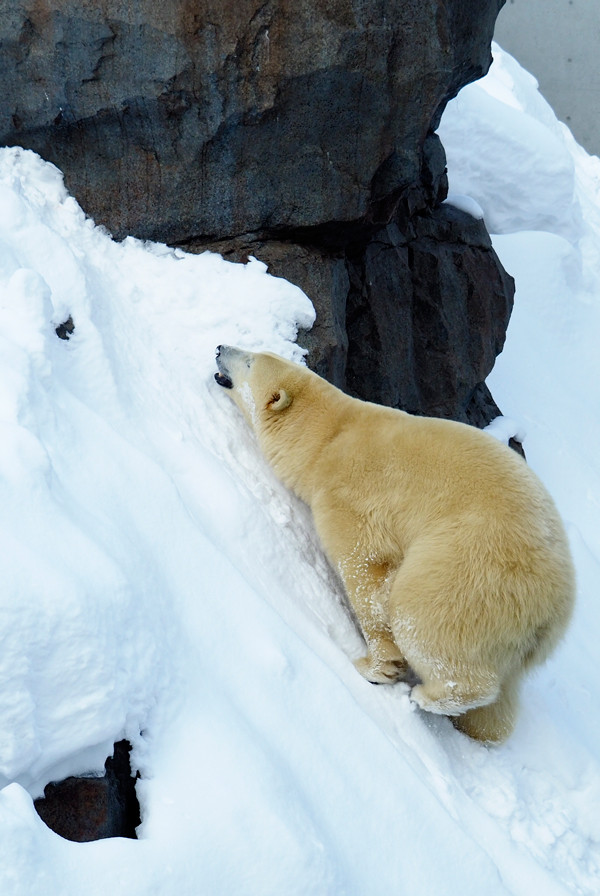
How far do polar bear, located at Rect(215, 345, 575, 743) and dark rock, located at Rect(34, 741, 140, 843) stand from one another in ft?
4.59

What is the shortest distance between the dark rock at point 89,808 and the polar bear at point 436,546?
1398 millimetres

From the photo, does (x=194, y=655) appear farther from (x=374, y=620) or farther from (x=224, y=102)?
(x=224, y=102)

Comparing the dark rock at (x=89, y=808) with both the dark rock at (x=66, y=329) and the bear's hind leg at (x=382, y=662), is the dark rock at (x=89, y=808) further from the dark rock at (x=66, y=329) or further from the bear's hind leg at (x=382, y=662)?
the dark rock at (x=66, y=329)

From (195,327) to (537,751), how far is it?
2871 millimetres

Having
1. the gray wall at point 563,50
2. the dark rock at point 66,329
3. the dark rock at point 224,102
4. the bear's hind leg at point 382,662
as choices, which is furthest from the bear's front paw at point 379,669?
the gray wall at point 563,50

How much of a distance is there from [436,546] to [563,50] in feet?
48.3

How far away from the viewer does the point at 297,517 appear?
4168 millimetres

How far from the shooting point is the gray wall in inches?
583

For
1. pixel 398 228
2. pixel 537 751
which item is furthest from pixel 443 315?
pixel 537 751

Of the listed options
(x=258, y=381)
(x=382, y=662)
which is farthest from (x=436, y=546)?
(x=258, y=381)

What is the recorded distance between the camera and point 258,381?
4.39 metres

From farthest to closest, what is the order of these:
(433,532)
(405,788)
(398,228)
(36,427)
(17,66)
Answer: (398,228) < (17,66) < (433,532) < (36,427) < (405,788)

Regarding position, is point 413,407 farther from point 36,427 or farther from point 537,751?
point 36,427

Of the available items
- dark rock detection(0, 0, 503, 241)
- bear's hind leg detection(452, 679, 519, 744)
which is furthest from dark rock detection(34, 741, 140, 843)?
dark rock detection(0, 0, 503, 241)
